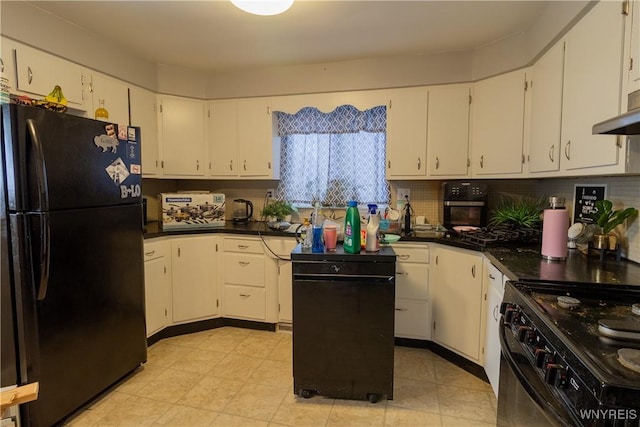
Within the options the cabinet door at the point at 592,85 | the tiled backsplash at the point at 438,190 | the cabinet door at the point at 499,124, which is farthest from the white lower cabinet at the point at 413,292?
the cabinet door at the point at 592,85

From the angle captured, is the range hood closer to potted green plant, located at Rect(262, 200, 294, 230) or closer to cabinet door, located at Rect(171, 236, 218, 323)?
potted green plant, located at Rect(262, 200, 294, 230)

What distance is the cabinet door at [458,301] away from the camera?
2.24m

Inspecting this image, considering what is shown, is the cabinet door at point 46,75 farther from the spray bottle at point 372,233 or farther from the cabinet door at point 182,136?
the spray bottle at point 372,233

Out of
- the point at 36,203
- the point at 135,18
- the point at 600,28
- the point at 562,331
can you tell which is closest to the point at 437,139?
the point at 600,28

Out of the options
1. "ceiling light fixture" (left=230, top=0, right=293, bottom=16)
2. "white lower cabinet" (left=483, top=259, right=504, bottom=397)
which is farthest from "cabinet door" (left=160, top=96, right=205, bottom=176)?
"white lower cabinet" (left=483, top=259, right=504, bottom=397)

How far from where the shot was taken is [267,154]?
3182 millimetres

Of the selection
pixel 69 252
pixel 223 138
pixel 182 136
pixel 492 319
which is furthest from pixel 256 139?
pixel 492 319

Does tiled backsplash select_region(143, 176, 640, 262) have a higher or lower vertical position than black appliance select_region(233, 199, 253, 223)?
higher

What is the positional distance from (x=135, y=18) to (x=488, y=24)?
2.30m

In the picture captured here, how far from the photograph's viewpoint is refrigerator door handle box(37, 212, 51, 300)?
159cm

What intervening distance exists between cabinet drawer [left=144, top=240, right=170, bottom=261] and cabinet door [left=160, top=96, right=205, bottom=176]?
729 mm

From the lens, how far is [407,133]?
2.81m

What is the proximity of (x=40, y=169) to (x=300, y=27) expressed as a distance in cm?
172

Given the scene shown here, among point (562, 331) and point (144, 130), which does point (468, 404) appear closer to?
point (562, 331)
